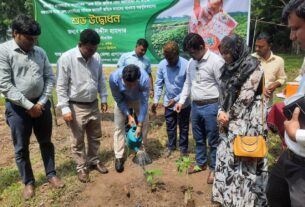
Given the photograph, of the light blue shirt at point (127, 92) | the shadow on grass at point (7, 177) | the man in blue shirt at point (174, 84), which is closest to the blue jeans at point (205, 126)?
the man in blue shirt at point (174, 84)

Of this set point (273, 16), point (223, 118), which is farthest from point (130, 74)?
point (273, 16)

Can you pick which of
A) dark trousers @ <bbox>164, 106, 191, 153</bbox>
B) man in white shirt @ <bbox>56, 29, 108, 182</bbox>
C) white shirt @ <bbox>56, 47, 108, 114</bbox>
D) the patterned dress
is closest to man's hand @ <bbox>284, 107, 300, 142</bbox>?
the patterned dress

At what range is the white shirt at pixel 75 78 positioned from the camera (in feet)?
12.5

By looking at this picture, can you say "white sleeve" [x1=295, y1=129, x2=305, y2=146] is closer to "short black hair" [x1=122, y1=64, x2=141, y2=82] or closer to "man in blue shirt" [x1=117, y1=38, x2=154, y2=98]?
"short black hair" [x1=122, y1=64, x2=141, y2=82]

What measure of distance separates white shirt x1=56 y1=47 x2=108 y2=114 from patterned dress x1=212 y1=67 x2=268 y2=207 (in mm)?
1738

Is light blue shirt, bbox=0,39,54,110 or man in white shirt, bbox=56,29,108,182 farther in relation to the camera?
man in white shirt, bbox=56,29,108,182

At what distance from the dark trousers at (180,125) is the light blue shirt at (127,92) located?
63 cm

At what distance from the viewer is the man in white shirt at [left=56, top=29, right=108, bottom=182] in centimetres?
379

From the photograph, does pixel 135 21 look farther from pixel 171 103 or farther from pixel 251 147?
pixel 251 147

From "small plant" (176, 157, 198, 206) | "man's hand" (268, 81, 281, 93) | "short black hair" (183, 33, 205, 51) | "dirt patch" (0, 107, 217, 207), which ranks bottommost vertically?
"dirt patch" (0, 107, 217, 207)

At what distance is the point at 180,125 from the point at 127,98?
928 mm

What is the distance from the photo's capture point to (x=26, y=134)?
3664mm

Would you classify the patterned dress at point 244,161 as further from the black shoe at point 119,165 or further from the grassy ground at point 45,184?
the black shoe at point 119,165

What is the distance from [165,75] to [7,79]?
2193 millimetres
